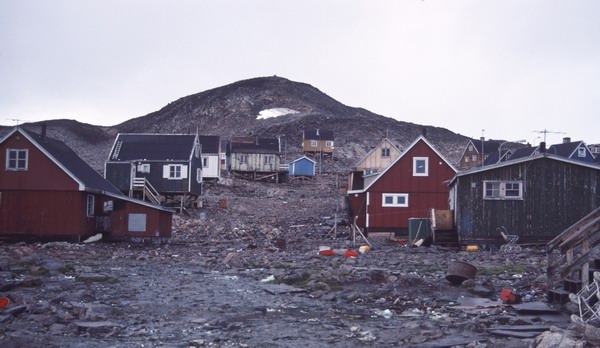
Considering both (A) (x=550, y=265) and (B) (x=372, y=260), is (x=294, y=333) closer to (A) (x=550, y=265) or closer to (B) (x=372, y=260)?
(A) (x=550, y=265)

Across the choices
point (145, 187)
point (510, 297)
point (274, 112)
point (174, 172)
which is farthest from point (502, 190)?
point (274, 112)

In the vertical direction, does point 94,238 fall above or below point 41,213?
below

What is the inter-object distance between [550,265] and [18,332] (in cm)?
1017

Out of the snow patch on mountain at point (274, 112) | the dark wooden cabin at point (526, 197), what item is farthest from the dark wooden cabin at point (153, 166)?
the snow patch on mountain at point (274, 112)

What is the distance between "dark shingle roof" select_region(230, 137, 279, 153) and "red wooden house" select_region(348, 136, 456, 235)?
39630mm

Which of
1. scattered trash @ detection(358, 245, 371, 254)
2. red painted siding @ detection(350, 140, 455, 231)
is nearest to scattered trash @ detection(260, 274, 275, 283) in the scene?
scattered trash @ detection(358, 245, 371, 254)

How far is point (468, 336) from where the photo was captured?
33.9 feet

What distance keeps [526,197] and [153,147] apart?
100 ft

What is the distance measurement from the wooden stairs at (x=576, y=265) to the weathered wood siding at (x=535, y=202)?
18.1m

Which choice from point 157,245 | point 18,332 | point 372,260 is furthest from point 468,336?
point 157,245

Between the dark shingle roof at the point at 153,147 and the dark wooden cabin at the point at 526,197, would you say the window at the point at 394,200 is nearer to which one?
the dark wooden cabin at the point at 526,197

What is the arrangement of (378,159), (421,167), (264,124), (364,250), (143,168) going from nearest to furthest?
(364,250), (421,167), (143,168), (378,159), (264,124)

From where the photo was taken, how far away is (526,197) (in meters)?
30.8

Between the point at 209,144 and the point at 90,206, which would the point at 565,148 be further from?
the point at 90,206
